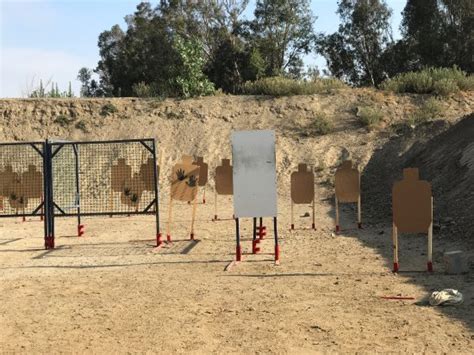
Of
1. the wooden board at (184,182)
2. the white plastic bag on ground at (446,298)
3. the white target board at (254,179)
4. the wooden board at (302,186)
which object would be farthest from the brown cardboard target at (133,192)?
the white plastic bag on ground at (446,298)

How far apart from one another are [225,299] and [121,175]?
693 cm

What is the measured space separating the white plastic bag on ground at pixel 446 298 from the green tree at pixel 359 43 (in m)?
27.8

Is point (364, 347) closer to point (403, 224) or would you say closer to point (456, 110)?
point (403, 224)

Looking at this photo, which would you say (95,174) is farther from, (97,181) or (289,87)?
(289,87)

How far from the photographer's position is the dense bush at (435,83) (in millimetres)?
23656

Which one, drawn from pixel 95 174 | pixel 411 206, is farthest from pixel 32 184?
pixel 95 174

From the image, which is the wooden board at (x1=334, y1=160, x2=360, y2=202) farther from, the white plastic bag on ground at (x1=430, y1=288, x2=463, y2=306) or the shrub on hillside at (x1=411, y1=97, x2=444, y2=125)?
the shrub on hillside at (x1=411, y1=97, x2=444, y2=125)

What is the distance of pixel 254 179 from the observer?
797 cm

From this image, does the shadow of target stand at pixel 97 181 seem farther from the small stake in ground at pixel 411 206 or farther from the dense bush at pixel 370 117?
the dense bush at pixel 370 117

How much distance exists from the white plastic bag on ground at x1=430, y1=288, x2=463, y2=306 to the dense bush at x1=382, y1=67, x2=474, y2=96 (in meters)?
20.1

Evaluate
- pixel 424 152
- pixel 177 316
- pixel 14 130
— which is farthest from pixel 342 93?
pixel 177 316

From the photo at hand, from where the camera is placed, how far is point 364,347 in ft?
14.0

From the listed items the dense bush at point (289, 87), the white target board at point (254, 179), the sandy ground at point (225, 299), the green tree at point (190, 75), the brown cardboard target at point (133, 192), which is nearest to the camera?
the sandy ground at point (225, 299)

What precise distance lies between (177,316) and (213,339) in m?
0.78
